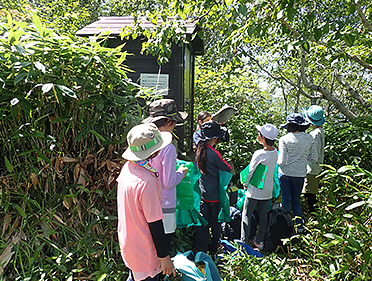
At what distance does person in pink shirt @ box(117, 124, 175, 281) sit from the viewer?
195 centimetres

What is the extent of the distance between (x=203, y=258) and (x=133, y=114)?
1.81 meters

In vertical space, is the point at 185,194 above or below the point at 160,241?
below

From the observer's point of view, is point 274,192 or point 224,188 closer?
point 224,188

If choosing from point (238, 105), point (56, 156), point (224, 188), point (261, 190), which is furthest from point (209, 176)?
point (238, 105)

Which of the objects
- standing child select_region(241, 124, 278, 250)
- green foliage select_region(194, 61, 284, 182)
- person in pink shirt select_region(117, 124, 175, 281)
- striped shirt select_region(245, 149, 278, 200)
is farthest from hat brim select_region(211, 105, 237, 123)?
person in pink shirt select_region(117, 124, 175, 281)

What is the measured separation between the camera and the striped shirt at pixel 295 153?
12.9 ft

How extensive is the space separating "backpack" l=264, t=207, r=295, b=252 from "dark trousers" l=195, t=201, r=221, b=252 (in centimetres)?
67

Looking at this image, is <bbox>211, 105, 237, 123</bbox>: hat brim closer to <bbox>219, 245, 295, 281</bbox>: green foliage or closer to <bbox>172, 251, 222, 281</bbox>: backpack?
<bbox>219, 245, 295, 281</bbox>: green foliage

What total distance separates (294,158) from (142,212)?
2.64m

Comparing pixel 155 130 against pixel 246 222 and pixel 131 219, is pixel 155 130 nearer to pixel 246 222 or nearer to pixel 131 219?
pixel 131 219

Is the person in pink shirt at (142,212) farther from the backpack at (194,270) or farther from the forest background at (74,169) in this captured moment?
the forest background at (74,169)

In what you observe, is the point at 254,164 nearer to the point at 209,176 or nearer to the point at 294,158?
the point at 209,176

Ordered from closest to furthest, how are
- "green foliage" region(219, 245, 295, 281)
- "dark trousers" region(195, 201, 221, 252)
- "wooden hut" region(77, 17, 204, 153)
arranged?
1. "green foliage" region(219, 245, 295, 281)
2. "dark trousers" region(195, 201, 221, 252)
3. "wooden hut" region(77, 17, 204, 153)

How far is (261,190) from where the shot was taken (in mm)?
3619
